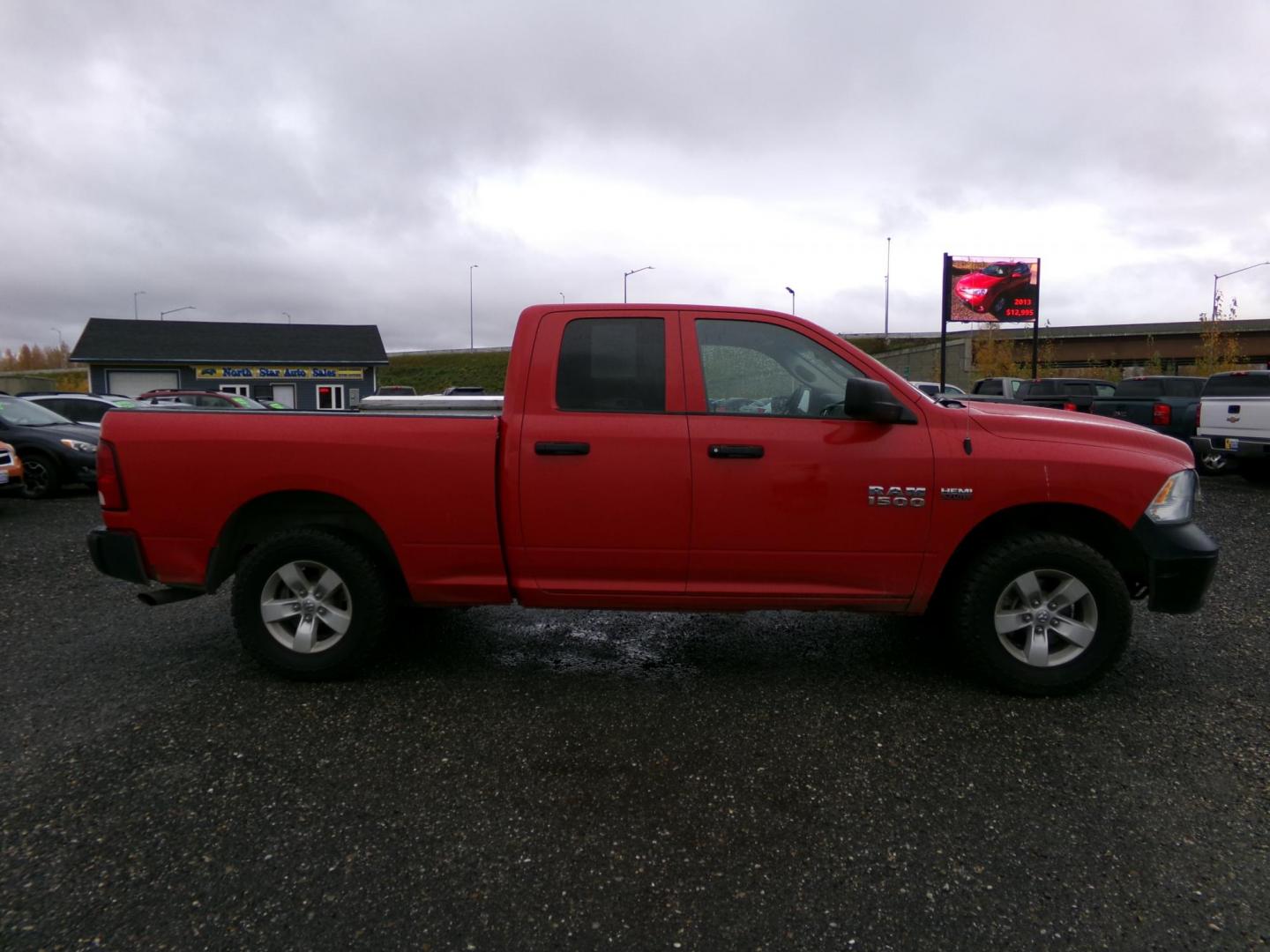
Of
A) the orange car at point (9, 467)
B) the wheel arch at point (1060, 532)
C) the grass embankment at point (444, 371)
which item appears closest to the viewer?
the wheel arch at point (1060, 532)

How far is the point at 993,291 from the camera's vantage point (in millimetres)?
33125

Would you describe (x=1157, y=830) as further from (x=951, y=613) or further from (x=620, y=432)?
(x=620, y=432)

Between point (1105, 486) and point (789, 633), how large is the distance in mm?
2010

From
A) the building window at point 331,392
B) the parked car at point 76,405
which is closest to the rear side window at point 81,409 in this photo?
the parked car at point 76,405

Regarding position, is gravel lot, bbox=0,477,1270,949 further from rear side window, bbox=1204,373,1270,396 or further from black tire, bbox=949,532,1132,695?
rear side window, bbox=1204,373,1270,396

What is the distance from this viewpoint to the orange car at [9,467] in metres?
9.71

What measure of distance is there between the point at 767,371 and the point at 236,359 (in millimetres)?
41364

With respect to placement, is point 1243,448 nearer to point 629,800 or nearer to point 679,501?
point 679,501

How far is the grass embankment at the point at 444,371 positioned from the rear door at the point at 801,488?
62.1 m

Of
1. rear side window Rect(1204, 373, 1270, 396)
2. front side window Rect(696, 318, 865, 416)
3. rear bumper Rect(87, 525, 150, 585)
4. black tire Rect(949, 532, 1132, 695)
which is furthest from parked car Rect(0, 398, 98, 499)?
rear side window Rect(1204, 373, 1270, 396)

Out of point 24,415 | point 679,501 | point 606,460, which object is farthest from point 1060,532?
point 24,415

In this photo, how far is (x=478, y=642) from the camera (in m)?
4.72

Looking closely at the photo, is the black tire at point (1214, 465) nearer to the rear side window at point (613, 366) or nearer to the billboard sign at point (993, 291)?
the rear side window at point (613, 366)

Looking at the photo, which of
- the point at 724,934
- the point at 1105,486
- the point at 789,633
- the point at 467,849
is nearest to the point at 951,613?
the point at 1105,486
